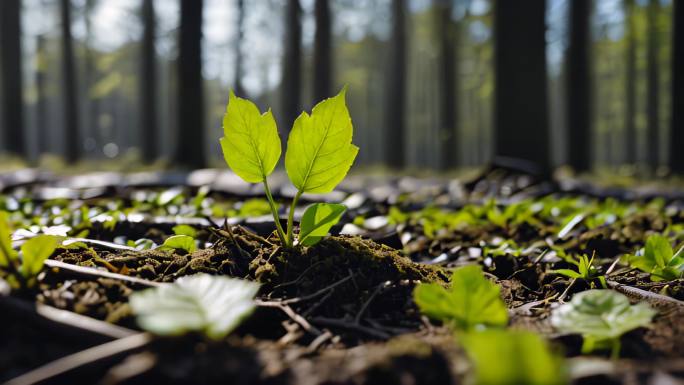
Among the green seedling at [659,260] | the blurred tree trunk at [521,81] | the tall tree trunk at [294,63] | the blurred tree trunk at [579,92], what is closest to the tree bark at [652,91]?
the blurred tree trunk at [579,92]

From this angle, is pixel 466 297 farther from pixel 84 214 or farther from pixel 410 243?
pixel 84 214

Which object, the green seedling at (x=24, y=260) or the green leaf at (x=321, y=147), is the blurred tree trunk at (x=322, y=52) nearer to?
the green leaf at (x=321, y=147)

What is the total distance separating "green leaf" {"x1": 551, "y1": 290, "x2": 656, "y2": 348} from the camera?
42.7 inches

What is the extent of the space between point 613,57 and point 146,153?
25806mm

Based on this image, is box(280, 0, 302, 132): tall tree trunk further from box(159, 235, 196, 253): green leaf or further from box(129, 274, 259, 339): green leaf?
box(129, 274, 259, 339): green leaf

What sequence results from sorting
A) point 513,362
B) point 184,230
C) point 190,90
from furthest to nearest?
point 190,90 → point 184,230 → point 513,362

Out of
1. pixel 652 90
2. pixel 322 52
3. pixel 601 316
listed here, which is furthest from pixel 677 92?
pixel 652 90

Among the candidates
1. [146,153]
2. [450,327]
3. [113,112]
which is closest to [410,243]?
[450,327]

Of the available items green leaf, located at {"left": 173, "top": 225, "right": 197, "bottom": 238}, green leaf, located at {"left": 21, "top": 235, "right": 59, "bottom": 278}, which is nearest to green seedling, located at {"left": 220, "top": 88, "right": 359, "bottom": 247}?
green leaf, located at {"left": 21, "top": 235, "right": 59, "bottom": 278}

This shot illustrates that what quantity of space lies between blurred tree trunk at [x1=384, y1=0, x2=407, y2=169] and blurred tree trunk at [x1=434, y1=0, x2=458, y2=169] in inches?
52.8

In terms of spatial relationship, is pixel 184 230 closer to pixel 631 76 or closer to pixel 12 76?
pixel 12 76

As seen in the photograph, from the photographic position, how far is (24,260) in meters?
1.20

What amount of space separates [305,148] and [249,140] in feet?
0.50

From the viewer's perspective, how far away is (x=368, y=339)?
122 centimetres
